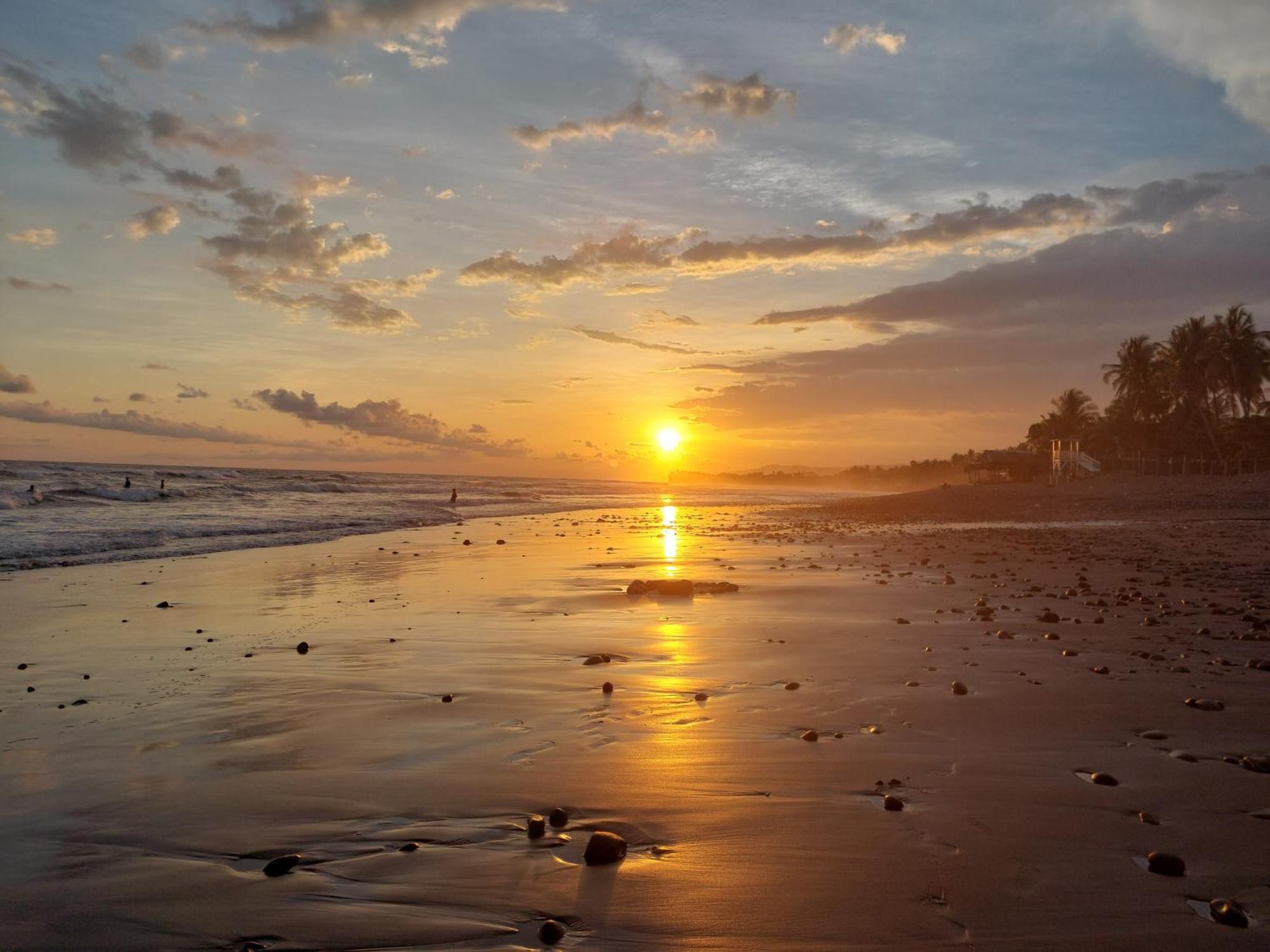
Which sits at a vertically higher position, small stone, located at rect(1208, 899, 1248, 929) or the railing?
the railing

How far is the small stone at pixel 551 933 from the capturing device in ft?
10.2

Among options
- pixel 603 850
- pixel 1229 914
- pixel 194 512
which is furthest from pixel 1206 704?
pixel 194 512

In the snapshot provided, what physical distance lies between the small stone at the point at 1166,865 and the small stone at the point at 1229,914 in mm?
298

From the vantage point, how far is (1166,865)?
11.6 feet

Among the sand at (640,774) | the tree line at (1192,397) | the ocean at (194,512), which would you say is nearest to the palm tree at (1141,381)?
the tree line at (1192,397)

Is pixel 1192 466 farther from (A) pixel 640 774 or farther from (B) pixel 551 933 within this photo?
(B) pixel 551 933

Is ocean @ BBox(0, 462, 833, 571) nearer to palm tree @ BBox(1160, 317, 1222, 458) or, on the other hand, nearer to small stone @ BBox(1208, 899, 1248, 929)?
small stone @ BBox(1208, 899, 1248, 929)

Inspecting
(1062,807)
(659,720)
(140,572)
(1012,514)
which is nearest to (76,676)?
(659,720)

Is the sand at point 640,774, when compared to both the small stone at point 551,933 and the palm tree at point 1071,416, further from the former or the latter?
the palm tree at point 1071,416

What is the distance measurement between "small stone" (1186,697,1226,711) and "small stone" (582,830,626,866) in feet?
16.7

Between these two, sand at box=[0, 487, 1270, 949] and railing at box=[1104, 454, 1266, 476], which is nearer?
sand at box=[0, 487, 1270, 949]

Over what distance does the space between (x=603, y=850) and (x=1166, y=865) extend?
2636 mm

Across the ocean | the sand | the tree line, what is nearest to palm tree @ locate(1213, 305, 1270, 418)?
the tree line

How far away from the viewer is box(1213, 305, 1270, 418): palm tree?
228 ft
